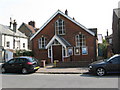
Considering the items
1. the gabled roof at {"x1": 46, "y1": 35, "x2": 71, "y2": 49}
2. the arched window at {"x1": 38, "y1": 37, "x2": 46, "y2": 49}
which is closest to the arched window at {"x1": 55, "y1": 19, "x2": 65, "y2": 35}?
the gabled roof at {"x1": 46, "y1": 35, "x2": 71, "y2": 49}

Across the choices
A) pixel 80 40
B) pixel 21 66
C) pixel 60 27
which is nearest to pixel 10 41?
pixel 60 27

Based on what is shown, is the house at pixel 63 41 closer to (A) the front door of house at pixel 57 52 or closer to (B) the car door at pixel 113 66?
(A) the front door of house at pixel 57 52

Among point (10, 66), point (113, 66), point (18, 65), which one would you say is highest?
point (113, 66)

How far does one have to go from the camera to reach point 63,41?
2128 centimetres

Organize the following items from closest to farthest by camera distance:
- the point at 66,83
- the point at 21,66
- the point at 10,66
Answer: the point at 66,83 < the point at 21,66 < the point at 10,66

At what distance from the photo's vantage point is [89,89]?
7570mm

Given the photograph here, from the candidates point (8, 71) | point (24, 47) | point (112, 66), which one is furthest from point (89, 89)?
point (24, 47)

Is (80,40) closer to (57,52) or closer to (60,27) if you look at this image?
(60,27)

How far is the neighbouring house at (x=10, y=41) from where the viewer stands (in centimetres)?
2906

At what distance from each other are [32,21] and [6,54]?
23.2 meters

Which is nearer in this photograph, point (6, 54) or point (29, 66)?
point (29, 66)

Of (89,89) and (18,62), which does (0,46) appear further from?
(89,89)

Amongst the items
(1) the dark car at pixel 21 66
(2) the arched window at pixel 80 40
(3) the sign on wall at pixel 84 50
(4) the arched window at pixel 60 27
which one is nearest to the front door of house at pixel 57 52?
(4) the arched window at pixel 60 27

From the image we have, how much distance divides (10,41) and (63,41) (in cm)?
1521
